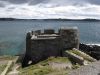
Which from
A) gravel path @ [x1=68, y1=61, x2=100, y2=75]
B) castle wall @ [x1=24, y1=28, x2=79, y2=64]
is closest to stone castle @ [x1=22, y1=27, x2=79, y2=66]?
castle wall @ [x1=24, y1=28, x2=79, y2=64]

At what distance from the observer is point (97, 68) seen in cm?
1455

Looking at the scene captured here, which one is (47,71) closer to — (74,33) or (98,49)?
(74,33)

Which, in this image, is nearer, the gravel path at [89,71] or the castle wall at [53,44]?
the gravel path at [89,71]

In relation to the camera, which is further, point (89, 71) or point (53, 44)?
point (53, 44)

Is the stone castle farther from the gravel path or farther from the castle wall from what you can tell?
the gravel path

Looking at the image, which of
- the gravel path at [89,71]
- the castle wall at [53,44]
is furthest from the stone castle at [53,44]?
the gravel path at [89,71]

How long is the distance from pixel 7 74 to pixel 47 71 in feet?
15.6

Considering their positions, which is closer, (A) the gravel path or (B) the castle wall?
(A) the gravel path

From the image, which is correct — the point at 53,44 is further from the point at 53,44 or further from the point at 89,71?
the point at 89,71

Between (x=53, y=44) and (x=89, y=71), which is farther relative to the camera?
(x=53, y=44)

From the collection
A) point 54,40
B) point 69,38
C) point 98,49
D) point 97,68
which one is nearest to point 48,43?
point 54,40

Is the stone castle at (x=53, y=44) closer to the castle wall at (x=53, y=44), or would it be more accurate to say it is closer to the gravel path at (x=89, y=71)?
the castle wall at (x=53, y=44)

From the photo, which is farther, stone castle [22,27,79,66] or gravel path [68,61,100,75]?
stone castle [22,27,79,66]

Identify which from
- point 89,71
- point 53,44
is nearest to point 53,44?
point 53,44
